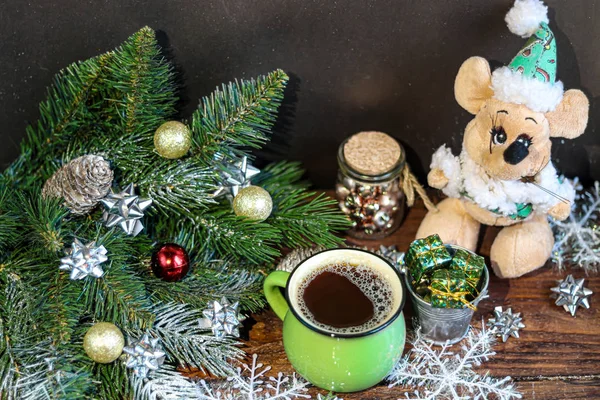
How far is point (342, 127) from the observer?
1.15m

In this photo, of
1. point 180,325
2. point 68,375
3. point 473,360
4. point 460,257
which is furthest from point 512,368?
point 68,375

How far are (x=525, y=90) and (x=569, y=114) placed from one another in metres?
0.08

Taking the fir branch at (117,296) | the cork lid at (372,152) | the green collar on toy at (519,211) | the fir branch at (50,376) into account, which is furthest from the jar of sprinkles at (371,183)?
the fir branch at (50,376)

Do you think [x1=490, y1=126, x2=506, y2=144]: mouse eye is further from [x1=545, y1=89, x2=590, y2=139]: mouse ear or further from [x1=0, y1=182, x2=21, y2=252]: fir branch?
[x1=0, y1=182, x2=21, y2=252]: fir branch

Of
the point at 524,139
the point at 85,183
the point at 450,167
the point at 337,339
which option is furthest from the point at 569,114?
the point at 85,183

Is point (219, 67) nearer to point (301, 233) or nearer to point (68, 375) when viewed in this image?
point (301, 233)

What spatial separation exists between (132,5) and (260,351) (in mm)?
485

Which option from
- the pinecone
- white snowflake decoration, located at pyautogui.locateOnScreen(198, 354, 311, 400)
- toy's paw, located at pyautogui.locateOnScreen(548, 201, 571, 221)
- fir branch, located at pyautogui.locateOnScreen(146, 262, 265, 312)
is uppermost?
the pinecone

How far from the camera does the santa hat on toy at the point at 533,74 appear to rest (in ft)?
2.97

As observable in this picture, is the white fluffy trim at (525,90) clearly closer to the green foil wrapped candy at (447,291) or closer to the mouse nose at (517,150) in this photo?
the mouse nose at (517,150)

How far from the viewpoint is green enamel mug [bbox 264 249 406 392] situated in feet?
2.79

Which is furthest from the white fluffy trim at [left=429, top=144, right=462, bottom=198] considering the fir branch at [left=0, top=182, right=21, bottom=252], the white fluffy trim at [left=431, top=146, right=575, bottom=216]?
the fir branch at [left=0, top=182, right=21, bottom=252]

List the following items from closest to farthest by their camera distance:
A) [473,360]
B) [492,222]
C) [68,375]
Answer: [68,375], [473,360], [492,222]

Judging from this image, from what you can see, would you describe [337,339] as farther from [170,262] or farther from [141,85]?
[141,85]
